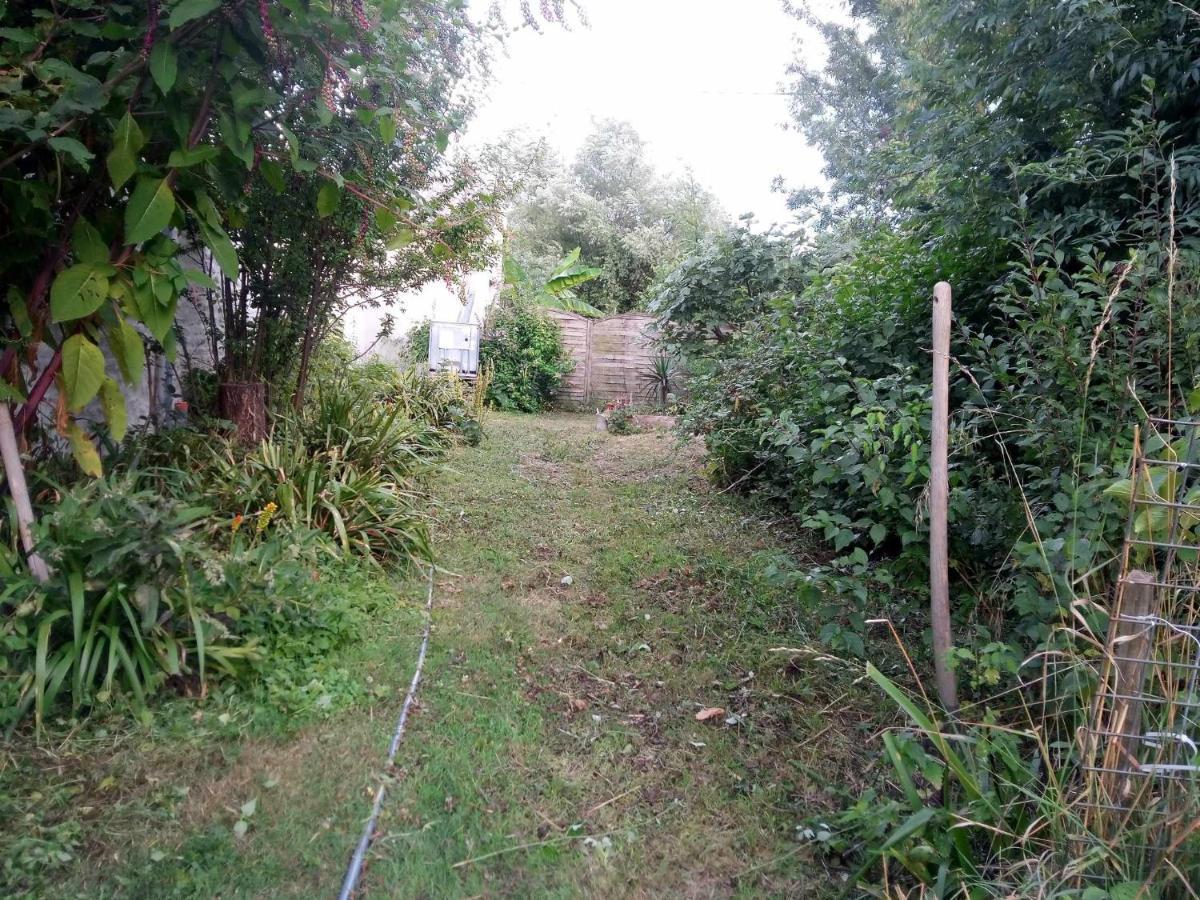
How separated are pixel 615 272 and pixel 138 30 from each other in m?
18.5

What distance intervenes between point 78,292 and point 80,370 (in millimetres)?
268

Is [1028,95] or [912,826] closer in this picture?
[912,826]

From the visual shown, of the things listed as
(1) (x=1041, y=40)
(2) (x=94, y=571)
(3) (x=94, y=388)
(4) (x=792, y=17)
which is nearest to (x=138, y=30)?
(3) (x=94, y=388)

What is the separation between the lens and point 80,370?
95.5 inches

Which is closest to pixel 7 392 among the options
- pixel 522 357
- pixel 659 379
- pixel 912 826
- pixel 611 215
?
pixel 912 826

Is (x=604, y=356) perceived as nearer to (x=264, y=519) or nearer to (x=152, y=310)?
(x=264, y=519)

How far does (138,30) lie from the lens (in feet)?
7.68

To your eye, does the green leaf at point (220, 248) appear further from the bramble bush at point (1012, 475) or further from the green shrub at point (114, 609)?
the bramble bush at point (1012, 475)

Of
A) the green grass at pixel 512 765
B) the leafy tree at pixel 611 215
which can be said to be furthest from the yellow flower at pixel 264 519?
the leafy tree at pixel 611 215

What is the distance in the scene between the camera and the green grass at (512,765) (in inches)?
84.8

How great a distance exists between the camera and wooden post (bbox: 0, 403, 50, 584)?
9.38 ft

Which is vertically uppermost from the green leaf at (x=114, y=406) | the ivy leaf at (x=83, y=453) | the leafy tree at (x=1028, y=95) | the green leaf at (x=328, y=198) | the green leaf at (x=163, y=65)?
the leafy tree at (x=1028, y=95)

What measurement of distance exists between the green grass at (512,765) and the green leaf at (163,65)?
2.19 m

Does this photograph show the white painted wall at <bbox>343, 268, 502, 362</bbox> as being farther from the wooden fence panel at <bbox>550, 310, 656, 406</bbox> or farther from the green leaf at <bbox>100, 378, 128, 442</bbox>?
the green leaf at <bbox>100, 378, 128, 442</bbox>
